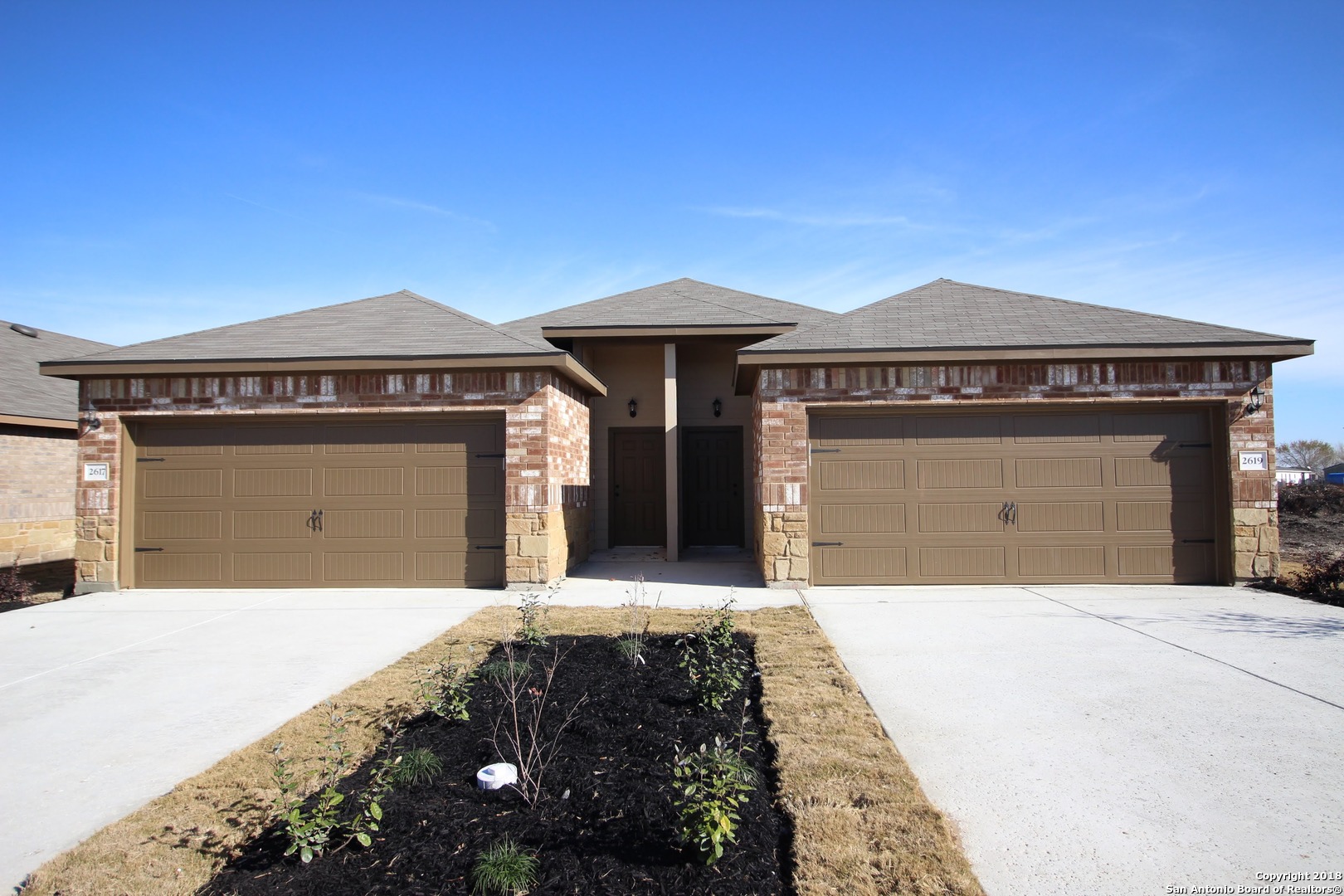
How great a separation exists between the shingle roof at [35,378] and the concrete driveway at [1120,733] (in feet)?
40.7

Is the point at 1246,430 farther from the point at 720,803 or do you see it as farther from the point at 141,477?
the point at 141,477

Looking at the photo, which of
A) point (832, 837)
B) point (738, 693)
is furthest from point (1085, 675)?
point (832, 837)

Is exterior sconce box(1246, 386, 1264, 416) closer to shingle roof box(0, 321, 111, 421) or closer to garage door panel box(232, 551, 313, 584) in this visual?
garage door panel box(232, 551, 313, 584)

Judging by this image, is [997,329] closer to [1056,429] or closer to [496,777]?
[1056,429]

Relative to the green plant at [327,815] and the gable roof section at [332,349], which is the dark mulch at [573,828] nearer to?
the green plant at [327,815]

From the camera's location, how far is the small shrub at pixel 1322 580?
8086 mm

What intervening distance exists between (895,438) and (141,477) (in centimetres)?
984

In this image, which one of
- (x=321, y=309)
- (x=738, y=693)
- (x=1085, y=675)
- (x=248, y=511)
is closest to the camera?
(x=738, y=693)

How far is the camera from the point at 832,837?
3023mm

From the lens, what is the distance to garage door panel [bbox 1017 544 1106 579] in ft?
30.0

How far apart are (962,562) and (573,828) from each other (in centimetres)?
730

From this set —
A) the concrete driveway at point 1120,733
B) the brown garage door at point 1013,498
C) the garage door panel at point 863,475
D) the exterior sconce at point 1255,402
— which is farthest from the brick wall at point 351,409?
the exterior sconce at point 1255,402

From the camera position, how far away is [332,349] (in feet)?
30.8

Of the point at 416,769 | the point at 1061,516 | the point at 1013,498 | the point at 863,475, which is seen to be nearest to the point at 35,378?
the point at 416,769
